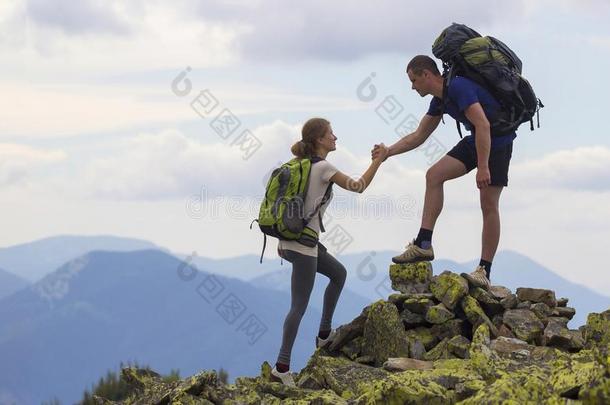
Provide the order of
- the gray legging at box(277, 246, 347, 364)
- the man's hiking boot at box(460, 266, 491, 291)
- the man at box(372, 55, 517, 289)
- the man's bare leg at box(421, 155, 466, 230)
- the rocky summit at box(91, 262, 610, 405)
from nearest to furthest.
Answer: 1. the rocky summit at box(91, 262, 610, 405)
2. the gray legging at box(277, 246, 347, 364)
3. the man at box(372, 55, 517, 289)
4. the man's bare leg at box(421, 155, 466, 230)
5. the man's hiking boot at box(460, 266, 491, 291)

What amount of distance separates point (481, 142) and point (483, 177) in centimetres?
55

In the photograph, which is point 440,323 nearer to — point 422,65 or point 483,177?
point 483,177

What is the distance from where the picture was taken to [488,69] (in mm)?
13883

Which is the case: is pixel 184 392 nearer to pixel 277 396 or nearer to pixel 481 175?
pixel 277 396

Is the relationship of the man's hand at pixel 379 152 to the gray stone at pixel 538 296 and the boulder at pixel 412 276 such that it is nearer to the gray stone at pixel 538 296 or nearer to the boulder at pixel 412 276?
the boulder at pixel 412 276

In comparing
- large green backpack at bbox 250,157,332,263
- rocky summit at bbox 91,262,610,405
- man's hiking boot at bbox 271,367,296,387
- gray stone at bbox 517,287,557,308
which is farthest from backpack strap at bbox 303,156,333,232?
gray stone at bbox 517,287,557,308

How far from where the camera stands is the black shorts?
14.1m

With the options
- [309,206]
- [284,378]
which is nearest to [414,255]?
[309,206]

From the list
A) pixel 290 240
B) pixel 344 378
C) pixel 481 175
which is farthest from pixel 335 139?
pixel 344 378

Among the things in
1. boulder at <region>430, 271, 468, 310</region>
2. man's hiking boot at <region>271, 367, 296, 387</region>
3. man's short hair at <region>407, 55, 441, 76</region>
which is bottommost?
man's hiking boot at <region>271, 367, 296, 387</region>

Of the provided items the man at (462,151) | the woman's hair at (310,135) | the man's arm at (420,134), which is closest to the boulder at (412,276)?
the man at (462,151)

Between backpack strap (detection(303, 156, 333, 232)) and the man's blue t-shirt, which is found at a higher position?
the man's blue t-shirt

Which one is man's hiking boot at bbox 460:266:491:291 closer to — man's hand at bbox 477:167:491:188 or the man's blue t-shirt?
man's hand at bbox 477:167:491:188

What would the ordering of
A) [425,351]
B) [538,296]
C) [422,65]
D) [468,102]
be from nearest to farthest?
1. [468,102]
2. [422,65]
3. [425,351]
4. [538,296]
